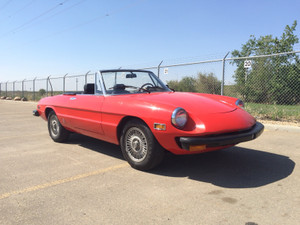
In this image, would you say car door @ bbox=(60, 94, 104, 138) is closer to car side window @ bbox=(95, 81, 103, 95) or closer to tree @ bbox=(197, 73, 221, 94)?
car side window @ bbox=(95, 81, 103, 95)

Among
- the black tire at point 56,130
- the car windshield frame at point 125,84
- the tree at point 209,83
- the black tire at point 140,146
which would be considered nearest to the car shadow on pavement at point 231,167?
the black tire at point 140,146

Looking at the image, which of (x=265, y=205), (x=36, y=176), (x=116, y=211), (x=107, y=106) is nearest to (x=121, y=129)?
(x=107, y=106)

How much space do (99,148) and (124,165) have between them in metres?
1.17

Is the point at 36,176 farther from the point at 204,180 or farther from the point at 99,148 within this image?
the point at 204,180

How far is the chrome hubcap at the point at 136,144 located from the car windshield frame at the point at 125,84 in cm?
87

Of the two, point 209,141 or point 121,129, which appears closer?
point 209,141

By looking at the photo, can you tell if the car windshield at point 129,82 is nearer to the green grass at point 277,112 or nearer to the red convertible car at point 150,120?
the red convertible car at point 150,120

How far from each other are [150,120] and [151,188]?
2.60 ft

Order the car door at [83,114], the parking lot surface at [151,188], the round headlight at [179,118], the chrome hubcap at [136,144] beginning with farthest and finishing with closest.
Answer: the car door at [83,114] → the chrome hubcap at [136,144] → the round headlight at [179,118] → the parking lot surface at [151,188]

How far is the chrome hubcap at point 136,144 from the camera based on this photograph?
127 inches

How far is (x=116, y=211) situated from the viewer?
7.39 ft

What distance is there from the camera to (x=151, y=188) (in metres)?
2.76

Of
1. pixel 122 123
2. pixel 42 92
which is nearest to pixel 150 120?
pixel 122 123

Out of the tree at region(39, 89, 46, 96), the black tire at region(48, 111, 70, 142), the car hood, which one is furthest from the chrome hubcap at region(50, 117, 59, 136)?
the tree at region(39, 89, 46, 96)
